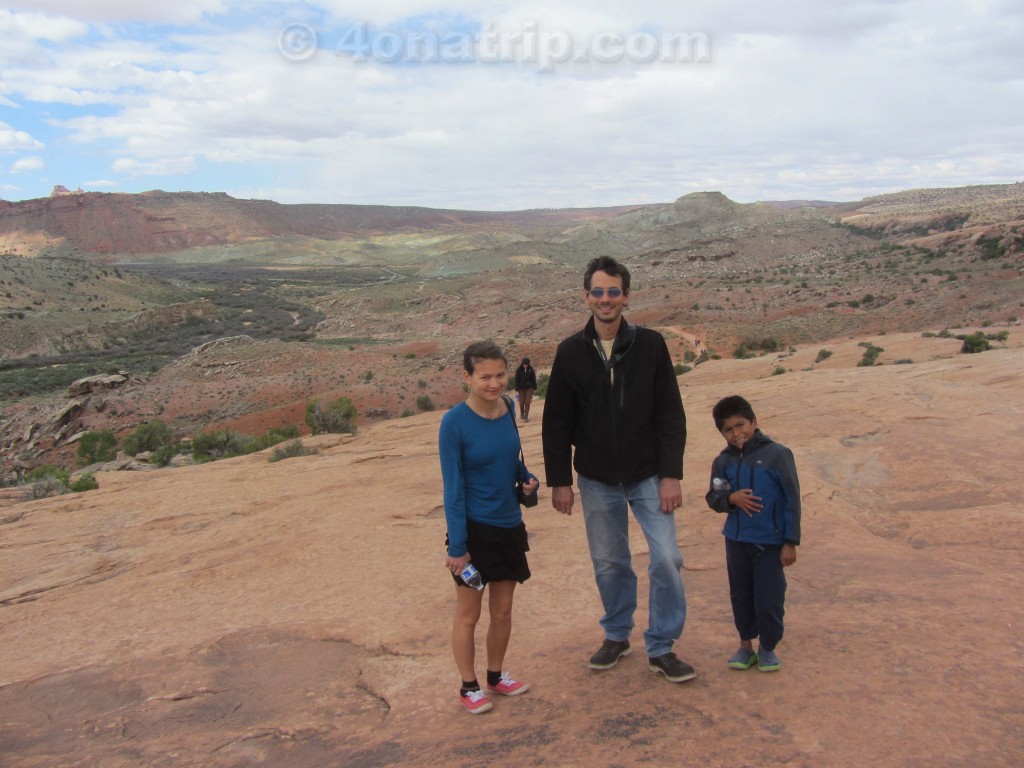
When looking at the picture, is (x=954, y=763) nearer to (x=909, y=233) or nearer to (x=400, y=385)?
(x=400, y=385)

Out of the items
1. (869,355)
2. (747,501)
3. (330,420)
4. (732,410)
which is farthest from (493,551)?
(330,420)

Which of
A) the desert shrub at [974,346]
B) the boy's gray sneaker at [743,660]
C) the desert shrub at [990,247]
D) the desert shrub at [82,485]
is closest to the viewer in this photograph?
the boy's gray sneaker at [743,660]

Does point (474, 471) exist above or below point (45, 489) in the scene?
above

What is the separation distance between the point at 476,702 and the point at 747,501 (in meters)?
1.57

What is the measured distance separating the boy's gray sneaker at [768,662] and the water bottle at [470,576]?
53.8 inches

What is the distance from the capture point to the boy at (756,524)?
3504 millimetres

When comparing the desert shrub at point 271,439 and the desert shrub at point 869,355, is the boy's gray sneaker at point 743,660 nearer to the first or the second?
the desert shrub at point 869,355

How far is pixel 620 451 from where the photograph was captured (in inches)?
141

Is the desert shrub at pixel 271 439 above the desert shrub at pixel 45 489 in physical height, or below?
below

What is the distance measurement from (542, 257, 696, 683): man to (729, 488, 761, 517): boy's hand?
0.28m

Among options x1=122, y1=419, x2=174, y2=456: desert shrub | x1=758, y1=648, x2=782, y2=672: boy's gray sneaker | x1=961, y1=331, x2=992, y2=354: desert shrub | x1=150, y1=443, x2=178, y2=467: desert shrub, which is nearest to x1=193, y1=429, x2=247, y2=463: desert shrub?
x1=150, y1=443, x2=178, y2=467: desert shrub

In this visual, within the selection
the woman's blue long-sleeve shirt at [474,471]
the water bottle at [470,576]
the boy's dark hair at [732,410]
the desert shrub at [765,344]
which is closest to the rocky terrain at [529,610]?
the water bottle at [470,576]

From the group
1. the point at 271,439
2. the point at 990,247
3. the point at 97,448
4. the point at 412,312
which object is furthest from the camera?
the point at 412,312

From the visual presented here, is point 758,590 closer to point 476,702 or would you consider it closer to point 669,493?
point 669,493
